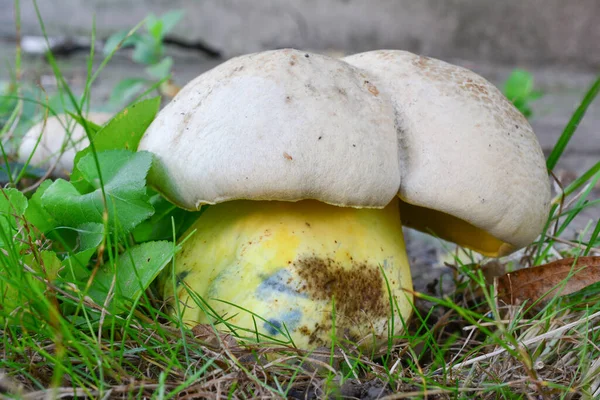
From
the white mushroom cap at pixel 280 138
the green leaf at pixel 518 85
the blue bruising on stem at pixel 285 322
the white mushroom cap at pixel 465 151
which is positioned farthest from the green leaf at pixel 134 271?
the green leaf at pixel 518 85

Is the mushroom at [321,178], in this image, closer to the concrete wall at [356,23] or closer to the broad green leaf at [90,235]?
the broad green leaf at [90,235]

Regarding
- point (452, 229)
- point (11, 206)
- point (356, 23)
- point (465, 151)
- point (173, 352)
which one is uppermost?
point (465, 151)

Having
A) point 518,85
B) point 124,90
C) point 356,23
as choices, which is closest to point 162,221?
point 124,90

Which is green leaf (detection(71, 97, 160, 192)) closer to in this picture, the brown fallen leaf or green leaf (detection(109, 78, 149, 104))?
the brown fallen leaf

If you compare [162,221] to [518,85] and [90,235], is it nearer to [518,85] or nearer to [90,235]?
[90,235]

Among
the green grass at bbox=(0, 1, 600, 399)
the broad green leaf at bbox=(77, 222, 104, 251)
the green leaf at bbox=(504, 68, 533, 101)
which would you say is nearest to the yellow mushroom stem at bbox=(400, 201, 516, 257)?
the green grass at bbox=(0, 1, 600, 399)

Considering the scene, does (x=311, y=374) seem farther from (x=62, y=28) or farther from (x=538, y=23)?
(x=538, y=23)

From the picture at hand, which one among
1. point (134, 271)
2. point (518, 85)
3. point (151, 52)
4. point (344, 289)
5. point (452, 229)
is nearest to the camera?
point (134, 271)
